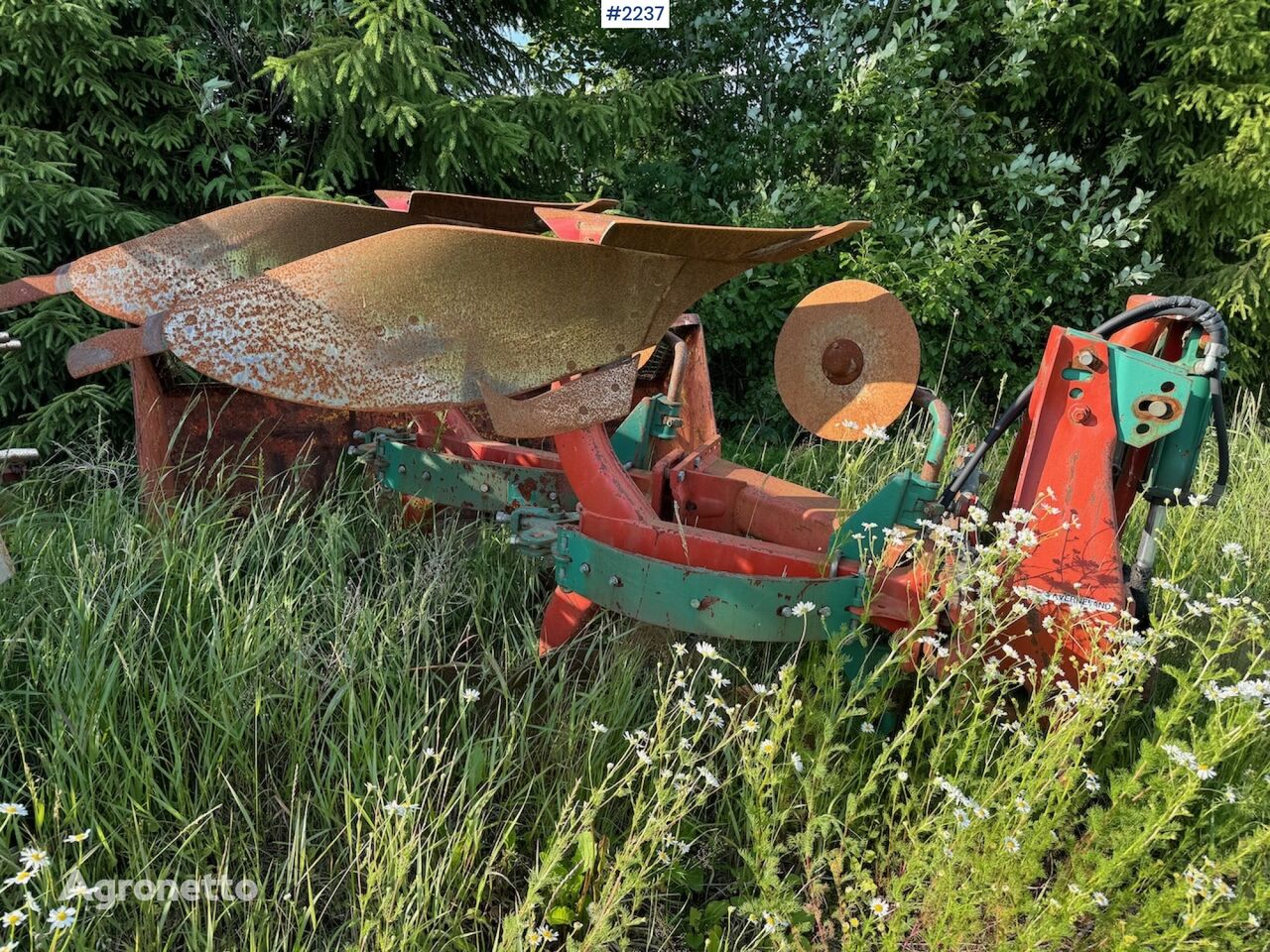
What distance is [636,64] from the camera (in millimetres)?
5398

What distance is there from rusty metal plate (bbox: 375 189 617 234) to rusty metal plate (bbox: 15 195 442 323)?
0.06 meters

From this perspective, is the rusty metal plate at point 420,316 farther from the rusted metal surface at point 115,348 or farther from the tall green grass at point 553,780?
the tall green grass at point 553,780

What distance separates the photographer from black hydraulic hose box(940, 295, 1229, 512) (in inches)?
72.7

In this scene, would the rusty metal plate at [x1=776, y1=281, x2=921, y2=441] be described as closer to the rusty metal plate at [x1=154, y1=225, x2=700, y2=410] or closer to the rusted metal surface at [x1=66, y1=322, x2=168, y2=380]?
the rusty metal plate at [x1=154, y1=225, x2=700, y2=410]

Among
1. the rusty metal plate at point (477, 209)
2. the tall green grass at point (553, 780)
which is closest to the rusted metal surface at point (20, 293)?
the tall green grass at point (553, 780)

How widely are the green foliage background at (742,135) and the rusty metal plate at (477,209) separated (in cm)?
111

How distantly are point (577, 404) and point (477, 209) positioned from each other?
3.45ft

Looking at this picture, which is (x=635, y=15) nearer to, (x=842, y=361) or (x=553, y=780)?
(x=842, y=361)

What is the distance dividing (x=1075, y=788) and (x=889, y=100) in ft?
13.4

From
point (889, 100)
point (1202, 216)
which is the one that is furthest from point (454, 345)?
point (1202, 216)

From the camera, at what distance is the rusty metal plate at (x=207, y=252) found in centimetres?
243

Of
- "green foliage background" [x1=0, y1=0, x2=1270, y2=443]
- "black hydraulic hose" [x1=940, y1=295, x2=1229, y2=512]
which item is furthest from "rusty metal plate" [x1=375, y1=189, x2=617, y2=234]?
"black hydraulic hose" [x1=940, y1=295, x2=1229, y2=512]

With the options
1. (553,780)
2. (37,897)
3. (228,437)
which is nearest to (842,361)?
(553,780)

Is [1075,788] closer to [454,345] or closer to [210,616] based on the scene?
[454,345]
